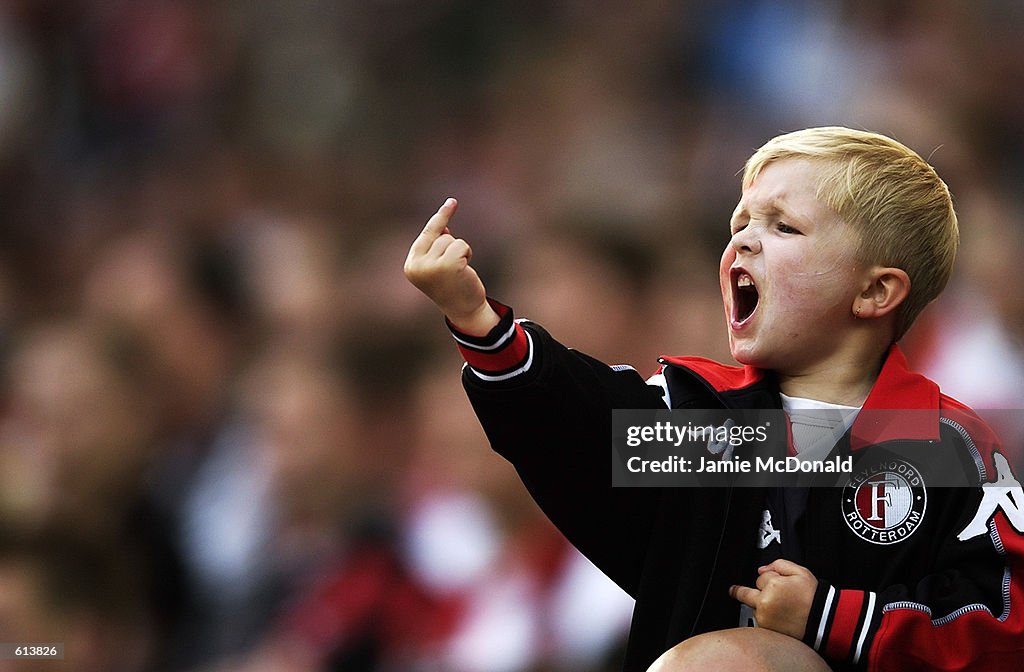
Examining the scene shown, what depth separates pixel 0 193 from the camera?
6.38 metres

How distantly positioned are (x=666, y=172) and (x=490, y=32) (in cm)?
160

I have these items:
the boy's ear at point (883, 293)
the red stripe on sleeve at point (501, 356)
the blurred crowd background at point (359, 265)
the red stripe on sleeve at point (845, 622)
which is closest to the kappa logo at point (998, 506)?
the red stripe on sleeve at point (845, 622)

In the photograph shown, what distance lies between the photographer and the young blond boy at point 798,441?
171cm

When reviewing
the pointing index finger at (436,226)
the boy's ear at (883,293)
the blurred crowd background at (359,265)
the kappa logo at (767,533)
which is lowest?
the kappa logo at (767,533)

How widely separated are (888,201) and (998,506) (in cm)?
42

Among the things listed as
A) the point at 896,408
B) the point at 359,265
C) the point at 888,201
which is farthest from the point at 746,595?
the point at 359,265

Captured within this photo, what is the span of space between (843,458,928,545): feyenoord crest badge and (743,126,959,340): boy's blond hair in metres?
0.24

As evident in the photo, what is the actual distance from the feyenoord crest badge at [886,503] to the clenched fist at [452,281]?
49 cm

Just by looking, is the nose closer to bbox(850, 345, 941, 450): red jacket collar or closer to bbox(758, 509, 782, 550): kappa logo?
bbox(850, 345, 941, 450): red jacket collar

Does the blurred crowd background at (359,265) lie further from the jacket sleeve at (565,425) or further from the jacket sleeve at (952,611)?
the jacket sleeve at (952,611)

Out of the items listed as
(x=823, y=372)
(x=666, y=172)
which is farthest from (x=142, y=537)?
(x=823, y=372)

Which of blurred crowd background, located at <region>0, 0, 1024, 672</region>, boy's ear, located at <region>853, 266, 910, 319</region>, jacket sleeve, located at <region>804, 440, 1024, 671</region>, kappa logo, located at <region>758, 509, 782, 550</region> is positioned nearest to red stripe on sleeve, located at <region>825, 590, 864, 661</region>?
jacket sleeve, located at <region>804, 440, 1024, 671</region>

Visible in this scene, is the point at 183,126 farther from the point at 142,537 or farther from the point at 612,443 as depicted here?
the point at 612,443

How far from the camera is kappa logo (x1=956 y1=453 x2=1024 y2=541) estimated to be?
5.69 feet
